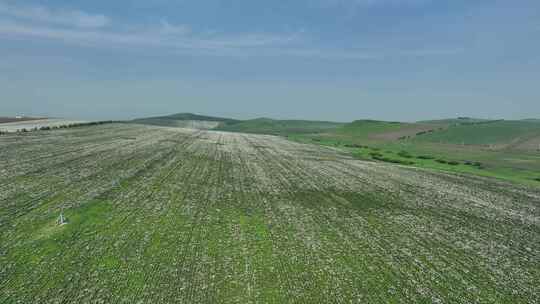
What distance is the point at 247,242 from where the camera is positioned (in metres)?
16.3

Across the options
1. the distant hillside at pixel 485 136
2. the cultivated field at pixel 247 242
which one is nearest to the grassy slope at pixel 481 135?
the distant hillside at pixel 485 136

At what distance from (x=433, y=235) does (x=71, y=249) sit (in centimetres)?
2082

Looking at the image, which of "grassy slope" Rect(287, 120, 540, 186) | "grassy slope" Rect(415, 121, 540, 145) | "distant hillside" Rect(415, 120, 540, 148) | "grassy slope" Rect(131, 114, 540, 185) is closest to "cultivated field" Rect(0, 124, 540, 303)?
"grassy slope" Rect(287, 120, 540, 186)

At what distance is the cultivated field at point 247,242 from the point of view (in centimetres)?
1184

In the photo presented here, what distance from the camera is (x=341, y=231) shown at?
1906 centimetres

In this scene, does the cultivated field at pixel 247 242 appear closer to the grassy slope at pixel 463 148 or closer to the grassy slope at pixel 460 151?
the grassy slope at pixel 460 151

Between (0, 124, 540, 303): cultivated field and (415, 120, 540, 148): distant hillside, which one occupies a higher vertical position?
(415, 120, 540, 148): distant hillside

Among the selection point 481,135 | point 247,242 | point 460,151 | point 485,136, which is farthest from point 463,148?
point 247,242

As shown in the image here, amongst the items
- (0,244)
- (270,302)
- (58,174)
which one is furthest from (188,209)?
(58,174)

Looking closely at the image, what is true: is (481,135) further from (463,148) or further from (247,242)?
(247,242)

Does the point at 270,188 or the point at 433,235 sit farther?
the point at 270,188

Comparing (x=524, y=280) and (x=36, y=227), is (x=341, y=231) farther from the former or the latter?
(x=36, y=227)

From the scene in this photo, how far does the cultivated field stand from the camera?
11844 mm

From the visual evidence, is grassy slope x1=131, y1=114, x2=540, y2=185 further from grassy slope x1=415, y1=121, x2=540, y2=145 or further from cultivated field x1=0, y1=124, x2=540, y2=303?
cultivated field x1=0, y1=124, x2=540, y2=303
